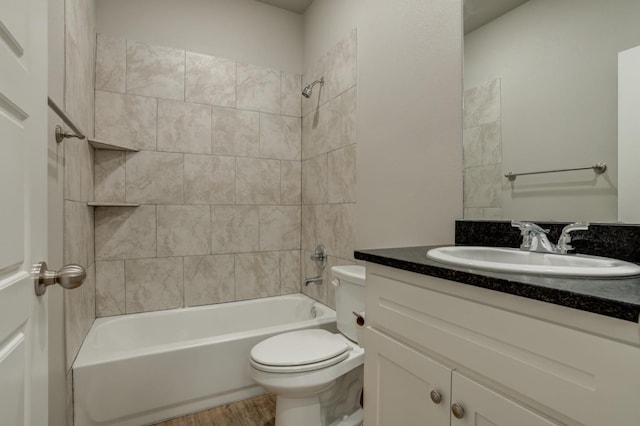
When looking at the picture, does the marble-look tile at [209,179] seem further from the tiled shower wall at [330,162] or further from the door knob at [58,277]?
the door knob at [58,277]

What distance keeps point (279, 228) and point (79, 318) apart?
142 cm

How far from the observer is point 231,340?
71.8 inches

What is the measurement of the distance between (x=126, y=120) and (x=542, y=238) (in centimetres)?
241

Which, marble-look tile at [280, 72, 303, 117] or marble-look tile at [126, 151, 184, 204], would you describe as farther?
marble-look tile at [280, 72, 303, 117]

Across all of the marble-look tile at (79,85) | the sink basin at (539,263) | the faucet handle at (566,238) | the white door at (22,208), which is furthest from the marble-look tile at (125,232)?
the faucet handle at (566,238)

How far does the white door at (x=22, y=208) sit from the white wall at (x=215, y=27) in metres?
1.88

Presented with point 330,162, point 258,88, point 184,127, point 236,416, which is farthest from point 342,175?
point 236,416

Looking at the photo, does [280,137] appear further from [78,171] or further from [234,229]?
[78,171]

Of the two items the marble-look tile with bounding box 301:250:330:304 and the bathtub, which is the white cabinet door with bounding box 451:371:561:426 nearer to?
the bathtub

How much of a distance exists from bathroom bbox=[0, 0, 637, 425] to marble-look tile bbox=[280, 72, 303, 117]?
0.01 m

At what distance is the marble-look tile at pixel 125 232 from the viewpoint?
6.88ft

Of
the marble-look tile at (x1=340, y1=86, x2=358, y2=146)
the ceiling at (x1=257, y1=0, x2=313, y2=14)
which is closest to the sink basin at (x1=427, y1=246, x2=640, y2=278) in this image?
the marble-look tile at (x1=340, y1=86, x2=358, y2=146)

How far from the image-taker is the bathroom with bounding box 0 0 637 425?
142 cm

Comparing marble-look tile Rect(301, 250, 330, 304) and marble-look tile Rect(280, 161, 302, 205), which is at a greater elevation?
marble-look tile Rect(280, 161, 302, 205)
